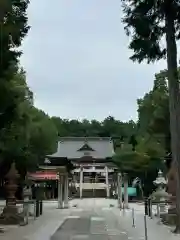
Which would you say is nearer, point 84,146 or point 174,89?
point 174,89

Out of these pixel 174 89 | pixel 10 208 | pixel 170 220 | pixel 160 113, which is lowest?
pixel 170 220

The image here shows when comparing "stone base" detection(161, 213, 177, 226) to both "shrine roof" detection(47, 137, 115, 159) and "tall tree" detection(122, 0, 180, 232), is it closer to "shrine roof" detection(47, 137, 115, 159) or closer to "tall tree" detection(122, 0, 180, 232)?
"tall tree" detection(122, 0, 180, 232)

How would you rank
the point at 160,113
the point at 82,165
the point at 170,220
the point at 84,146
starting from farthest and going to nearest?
1. the point at 84,146
2. the point at 82,165
3. the point at 160,113
4. the point at 170,220

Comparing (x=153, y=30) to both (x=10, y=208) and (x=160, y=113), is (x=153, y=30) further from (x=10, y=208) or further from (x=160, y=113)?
(x=160, y=113)

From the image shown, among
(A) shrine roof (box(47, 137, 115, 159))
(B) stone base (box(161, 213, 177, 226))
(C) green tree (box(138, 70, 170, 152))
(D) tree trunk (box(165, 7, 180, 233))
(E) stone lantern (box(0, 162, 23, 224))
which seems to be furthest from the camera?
(A) shrine roof (box(47, 137, 115, 159))

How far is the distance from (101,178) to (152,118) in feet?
152

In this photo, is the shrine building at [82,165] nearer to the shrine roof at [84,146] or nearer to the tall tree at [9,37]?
the shrine roof at [84,146]

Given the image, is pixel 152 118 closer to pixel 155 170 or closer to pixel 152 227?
pixel 155 170

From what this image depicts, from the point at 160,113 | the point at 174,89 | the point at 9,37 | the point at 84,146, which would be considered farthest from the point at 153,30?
the point at 84,146

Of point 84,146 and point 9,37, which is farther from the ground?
point 84,146

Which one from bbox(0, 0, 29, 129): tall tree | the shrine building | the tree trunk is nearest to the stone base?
the tree trunk

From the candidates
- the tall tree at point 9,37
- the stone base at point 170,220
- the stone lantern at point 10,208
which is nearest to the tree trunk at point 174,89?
the tall tree at point 9,37

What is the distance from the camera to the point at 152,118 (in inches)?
1640

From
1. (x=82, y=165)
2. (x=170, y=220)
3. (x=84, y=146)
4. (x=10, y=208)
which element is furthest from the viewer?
(x=84, y=146)
